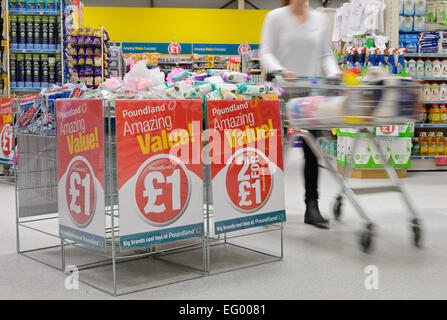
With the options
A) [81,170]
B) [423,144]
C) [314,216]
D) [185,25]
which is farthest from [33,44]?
[185,25]

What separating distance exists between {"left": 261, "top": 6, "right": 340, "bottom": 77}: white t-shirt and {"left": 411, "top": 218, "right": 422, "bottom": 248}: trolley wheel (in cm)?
115

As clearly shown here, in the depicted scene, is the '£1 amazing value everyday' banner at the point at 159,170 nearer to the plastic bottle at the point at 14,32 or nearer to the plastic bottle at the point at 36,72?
the plastic bottle at the point at 36,72

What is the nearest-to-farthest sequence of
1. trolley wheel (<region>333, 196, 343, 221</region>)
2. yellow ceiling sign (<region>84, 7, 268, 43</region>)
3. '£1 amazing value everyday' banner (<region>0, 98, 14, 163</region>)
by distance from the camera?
trolley wheel (<region>333, 196, 343, 221</region>) < '£1 amazing value everyday' banner (<region>0, 98, 14, 163</region>) < yellow ceiling sign (<region>84, 7, 268, 43</region>)

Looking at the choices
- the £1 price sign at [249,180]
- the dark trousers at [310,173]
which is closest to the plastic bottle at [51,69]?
the dark trousers at [310,173]

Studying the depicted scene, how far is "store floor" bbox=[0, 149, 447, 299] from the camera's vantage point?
2338mm

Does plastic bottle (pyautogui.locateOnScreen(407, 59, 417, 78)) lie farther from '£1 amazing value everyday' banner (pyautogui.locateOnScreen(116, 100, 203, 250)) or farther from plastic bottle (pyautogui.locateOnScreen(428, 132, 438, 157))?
'£1 amazing value everyday' banner (pyautogui.locateOnScreen(116, 100, 203, 250))

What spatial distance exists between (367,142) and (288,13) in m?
2.82

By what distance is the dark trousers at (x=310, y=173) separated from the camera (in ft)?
12.0

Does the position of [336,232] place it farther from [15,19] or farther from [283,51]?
[15,19]

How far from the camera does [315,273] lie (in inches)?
104

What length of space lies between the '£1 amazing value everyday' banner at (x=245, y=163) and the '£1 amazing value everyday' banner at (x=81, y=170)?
549 mm

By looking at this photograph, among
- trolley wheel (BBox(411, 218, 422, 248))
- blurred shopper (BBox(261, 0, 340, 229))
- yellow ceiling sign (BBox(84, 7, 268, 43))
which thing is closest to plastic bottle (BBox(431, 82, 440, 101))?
blurred shopper (BBox(261, 0, 340, 229))

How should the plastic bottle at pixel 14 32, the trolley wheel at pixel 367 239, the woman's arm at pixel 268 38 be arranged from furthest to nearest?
the plastic bottle at pixel 14 32
the woman's arm at pixel 268 38
the trolley wheel at pixel 367 239

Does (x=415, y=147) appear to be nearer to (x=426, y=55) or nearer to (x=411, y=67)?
(x=411, y=67)
